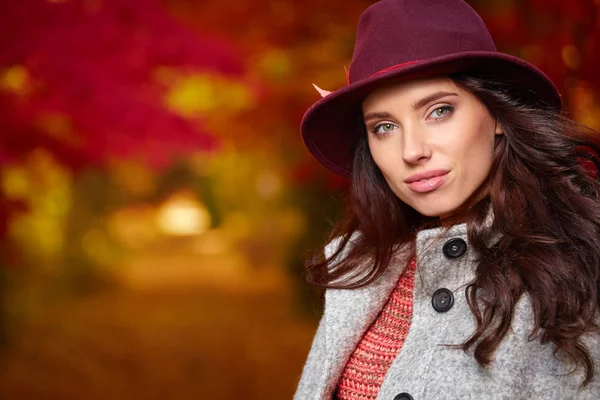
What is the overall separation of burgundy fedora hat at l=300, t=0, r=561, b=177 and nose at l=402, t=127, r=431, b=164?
5.4 inches

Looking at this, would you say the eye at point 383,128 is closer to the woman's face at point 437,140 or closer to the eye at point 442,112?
the woman's face at point 437,140

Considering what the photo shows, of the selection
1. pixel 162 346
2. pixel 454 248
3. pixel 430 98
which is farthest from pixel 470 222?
pixel 162 346

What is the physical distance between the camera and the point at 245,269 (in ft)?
50.4

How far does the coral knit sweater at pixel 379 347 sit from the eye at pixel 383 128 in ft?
1.39

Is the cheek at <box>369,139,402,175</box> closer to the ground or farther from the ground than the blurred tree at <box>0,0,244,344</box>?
closer to the ground

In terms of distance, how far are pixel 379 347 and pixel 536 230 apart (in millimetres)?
552

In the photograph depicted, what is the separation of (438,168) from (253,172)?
51.7 ft

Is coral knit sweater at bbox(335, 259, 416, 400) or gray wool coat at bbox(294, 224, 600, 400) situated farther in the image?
coral knit sweater at bbox(335, 259, 416, 400)

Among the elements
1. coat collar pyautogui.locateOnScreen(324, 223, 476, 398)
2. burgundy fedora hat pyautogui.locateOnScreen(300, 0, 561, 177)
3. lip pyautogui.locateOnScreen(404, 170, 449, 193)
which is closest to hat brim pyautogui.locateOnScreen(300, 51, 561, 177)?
burgundy fedora hat pyautogui.locateOnScreen(300, 0, 561, 177)

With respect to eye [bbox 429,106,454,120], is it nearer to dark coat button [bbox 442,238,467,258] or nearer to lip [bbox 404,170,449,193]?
lip [bbox 404,170,449,193]

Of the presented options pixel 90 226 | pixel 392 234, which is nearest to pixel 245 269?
pixel 90 226

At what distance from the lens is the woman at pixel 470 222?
1733mm

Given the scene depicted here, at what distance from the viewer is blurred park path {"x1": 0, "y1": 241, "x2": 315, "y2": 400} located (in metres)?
7.14

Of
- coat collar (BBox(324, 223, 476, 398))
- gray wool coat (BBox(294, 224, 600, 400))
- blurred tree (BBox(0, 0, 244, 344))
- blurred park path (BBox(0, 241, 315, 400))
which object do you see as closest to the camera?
gray wool coat (BBox(294, 224, 600, 400))
